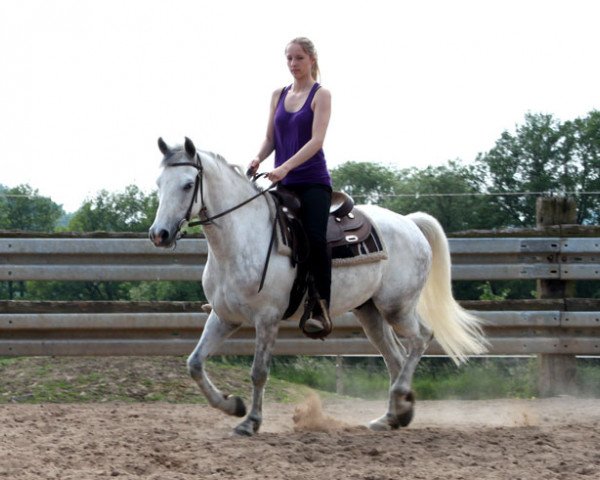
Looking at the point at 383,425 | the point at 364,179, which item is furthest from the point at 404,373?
the point at 364,179

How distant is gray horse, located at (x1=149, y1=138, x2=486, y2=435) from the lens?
6965 millimetres

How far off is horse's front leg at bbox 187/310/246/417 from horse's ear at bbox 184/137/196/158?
1.12 meters

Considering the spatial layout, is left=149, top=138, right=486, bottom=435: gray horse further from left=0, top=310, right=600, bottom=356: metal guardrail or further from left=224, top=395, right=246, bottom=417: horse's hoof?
left=0, top=310, right=600, bottom=356: metal guardrail

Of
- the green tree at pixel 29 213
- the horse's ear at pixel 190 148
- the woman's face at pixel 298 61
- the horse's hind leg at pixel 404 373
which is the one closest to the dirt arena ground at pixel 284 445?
the horse's hind leg at pixel 404 373

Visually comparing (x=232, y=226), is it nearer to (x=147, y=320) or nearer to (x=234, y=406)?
(x=234, y=406)

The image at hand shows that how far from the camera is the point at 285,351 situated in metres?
9.74

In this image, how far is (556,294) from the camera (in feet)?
34.1

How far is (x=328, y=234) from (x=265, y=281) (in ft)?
2.41

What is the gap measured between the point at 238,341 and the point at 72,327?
4.70ft

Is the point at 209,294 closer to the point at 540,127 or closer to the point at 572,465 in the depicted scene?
the point at 572,465

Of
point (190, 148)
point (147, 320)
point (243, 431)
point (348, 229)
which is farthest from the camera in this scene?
point (147, 320)

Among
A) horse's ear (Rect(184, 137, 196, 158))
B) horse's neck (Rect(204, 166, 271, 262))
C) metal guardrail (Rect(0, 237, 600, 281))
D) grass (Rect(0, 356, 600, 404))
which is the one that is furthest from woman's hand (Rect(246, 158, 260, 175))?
grass (Rect(0, 356, 600, 404))

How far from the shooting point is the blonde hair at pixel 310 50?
24.8 feet

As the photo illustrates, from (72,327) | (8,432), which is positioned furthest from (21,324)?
(8,432)
